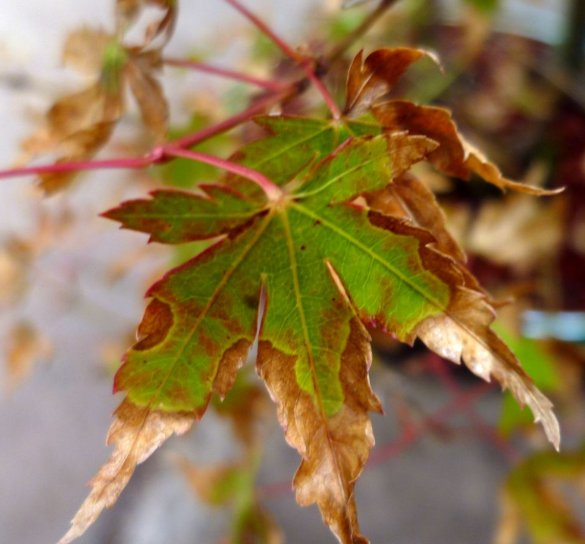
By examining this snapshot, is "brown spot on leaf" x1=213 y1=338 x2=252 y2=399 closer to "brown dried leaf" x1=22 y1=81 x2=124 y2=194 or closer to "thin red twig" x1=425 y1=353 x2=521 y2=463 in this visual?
"brown dried leaf" x1=22 y1=81 x2=124 y2=194

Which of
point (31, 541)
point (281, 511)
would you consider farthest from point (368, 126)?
point (31, 541)

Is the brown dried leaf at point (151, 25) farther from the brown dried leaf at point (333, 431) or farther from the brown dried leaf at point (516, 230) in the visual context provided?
the brown dried leaf at point (516, 230)

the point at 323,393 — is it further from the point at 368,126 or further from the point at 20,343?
the point at 20,343

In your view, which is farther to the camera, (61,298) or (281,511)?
(61,298)

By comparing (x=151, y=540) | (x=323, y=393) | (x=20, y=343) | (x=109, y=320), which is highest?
(x=323, y=393)

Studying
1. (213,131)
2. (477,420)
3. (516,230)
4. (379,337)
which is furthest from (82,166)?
(477,420)

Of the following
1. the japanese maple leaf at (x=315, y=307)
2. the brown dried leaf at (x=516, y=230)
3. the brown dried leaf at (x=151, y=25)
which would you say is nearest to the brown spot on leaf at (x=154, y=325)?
the japanese maple leaf at (x=315, y=307)

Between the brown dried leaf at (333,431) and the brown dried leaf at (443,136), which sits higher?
the brown dried leaf at (443,136)
